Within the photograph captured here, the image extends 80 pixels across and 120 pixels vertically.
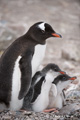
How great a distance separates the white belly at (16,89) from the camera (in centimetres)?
316

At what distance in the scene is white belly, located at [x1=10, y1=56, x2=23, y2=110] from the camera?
124 inches

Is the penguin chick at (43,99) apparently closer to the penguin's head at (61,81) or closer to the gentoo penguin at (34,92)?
the gentoo penguin at (34,92)

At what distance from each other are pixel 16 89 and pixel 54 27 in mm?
6283

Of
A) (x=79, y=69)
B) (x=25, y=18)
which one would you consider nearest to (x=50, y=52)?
(x=79, y=69)

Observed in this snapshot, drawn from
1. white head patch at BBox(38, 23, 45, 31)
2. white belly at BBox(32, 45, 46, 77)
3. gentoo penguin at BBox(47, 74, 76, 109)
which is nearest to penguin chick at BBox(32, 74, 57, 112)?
gentoo penguin at BBox(47, 74, 76, 109)

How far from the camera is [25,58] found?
3156 millimetres

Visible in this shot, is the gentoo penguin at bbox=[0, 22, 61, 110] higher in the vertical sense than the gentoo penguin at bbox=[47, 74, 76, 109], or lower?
higher

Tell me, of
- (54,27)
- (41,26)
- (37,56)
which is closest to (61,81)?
(37,56)

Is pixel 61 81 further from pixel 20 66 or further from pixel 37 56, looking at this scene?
pixel 20 66

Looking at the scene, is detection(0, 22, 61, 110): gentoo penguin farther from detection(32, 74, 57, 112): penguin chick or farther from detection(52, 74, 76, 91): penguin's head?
detection(52, 74, 76, 91): penguin's head

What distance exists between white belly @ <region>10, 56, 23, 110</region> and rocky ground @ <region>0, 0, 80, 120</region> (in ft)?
0.48

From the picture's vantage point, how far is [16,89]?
10.5ft

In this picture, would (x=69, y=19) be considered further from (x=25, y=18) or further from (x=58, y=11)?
(x=25, y=18)

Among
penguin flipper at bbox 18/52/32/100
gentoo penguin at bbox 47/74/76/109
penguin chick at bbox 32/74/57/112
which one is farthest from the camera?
gentoo penguin at bbox 47/74/76/109
